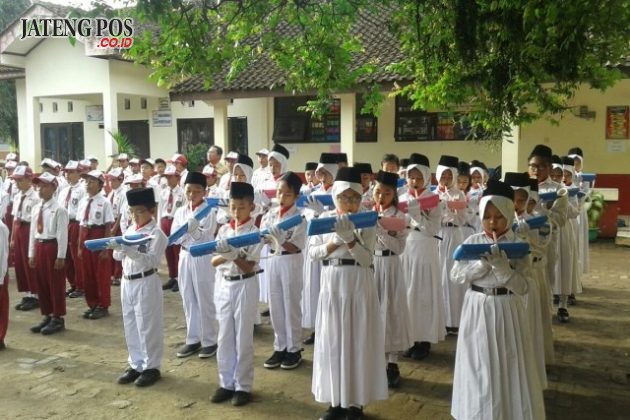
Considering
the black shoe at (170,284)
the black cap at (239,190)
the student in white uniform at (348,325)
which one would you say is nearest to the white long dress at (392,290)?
the student in white uniform at (348,325)

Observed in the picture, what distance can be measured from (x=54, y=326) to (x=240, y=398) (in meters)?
3.37

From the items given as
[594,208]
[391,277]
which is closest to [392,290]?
[391,277]

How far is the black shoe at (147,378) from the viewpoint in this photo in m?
5.42

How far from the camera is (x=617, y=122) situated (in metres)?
13.1

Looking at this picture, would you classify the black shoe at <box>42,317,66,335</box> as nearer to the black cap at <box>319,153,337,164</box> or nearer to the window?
the black cap at <box>319,153,337,164</box>

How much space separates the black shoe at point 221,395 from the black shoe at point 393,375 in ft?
4.62

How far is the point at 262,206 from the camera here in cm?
705

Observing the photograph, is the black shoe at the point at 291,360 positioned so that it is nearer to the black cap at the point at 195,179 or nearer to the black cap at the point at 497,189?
the black cap at the point at 195,179

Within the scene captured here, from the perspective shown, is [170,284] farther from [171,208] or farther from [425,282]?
[425,282]

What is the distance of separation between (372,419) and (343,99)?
10293mm

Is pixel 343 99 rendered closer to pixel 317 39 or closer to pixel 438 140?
pixel 438 140

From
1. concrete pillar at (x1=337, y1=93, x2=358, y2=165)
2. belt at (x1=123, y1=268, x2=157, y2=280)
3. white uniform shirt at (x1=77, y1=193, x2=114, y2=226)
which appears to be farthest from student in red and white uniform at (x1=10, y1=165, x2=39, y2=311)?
concrete pillar at (x1=337, y1=93, x2=358, y2=165)

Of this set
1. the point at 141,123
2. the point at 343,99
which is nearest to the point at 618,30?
the point at 343,99

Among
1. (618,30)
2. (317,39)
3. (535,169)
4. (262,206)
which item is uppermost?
(317,39)
